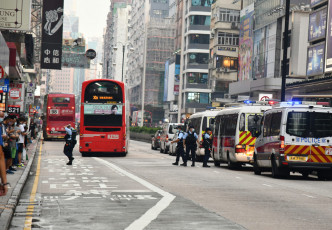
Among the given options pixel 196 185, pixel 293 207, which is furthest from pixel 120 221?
pixel 196 185

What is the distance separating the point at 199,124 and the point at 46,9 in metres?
13.6

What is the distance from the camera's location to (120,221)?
10734mm

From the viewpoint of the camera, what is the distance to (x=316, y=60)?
57750 mm

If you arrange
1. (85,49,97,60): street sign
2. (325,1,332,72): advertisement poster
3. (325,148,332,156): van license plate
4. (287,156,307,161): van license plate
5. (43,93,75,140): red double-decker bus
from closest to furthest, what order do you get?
1. (287,156,307,161): van license plate
2. (325,148,332,156): van license plate
3. (325,1,332,72): advertisement poster
4. (43,93,75,140): red double-decker bus
5. (85,49,97,60): street sign

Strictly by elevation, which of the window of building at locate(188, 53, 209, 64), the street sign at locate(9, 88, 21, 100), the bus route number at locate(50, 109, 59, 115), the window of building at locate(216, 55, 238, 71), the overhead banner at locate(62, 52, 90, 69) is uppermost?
the window of building at locate(188, 53, 209, 64)

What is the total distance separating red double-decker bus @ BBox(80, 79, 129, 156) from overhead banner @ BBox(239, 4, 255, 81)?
141 feet

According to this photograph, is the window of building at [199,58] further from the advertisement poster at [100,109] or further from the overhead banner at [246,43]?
the advertisement poster at [100,109]

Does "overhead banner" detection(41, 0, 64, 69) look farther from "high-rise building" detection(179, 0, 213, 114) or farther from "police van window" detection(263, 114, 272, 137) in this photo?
"high-rise building" detection(179, 0, 213, 114)

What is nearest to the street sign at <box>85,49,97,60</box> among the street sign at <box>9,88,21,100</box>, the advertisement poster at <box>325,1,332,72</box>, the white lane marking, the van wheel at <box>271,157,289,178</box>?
the advertisement poster at <box>325,1,332,72</box>

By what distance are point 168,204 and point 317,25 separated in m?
46.9

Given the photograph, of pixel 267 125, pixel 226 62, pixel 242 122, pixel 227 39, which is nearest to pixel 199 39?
pixel 227 39

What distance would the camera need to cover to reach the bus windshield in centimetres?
2233

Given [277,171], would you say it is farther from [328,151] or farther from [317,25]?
[317,25]

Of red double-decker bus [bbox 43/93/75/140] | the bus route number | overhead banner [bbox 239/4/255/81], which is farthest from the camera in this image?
overhead banner [bbox 239/4/255/81]
